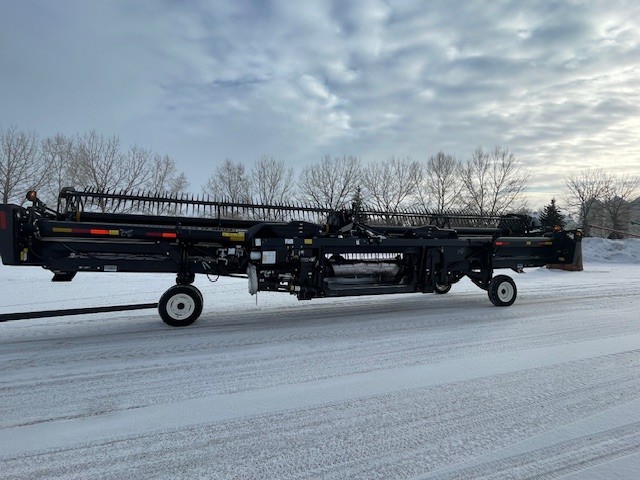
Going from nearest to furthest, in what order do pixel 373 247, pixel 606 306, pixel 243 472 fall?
1. pixel 243 472
2. pixel 373 247
3. pixel 606 306

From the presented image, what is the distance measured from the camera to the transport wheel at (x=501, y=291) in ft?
24.5

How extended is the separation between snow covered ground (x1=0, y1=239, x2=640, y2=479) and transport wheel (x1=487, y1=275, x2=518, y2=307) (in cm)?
106

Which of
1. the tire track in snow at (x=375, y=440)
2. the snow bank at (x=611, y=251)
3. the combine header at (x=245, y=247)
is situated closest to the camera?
the tire track in snow at (x=375, y=440)

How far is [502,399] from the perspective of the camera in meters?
3.24

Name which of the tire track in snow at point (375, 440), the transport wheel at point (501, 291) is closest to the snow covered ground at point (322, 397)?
the tire track in snow at point (375, 440)

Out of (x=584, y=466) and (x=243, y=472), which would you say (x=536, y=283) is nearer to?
(x=584, y=466)

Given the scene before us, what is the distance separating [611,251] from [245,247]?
71.2 feet

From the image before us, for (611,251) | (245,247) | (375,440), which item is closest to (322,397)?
(375,440)

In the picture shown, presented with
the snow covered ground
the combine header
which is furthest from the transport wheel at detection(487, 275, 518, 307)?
the snow covered ground

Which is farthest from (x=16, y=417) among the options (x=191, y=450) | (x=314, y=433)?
(x=314, y=433)

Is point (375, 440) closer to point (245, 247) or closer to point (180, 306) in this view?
point (180, 306)

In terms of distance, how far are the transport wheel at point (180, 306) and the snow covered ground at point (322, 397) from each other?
0.18 m

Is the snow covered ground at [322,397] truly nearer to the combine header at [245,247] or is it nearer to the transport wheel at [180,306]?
the transport wheel at [180,306]

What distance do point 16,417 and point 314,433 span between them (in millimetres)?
2180
